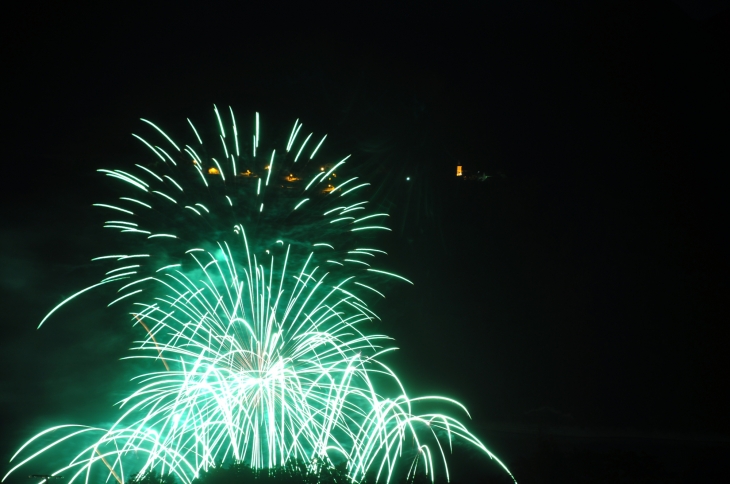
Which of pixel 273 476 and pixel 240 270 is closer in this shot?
pixel 273 476

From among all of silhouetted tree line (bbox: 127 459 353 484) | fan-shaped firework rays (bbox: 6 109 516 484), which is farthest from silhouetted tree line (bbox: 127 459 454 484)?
fan-shaped firework rays (bbox: 6 109 516 484)

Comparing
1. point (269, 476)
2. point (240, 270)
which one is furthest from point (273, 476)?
point (240, 270)

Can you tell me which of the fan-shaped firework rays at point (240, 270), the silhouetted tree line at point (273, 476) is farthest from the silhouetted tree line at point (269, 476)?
the fan-shaped firework rays at point (240, 270)

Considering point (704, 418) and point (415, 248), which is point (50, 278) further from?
point (704, 418)

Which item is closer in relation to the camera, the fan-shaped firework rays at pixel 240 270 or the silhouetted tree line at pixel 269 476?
the silhouetted tree line at pixel 269 476

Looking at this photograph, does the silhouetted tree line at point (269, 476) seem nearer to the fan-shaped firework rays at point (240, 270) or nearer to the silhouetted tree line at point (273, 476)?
the silhouetted tree line at point (273, 476)

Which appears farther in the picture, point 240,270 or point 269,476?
point 240,270

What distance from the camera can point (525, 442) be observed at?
48.7ft

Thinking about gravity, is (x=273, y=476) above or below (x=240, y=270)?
below

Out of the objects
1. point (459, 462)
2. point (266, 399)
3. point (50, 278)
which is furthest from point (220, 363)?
point (50, 278)

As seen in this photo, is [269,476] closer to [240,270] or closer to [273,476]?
[273,476]

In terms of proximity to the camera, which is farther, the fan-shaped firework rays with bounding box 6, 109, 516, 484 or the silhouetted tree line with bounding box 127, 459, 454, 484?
the fan-shaped firework rays with bounding box 6, 109, 516, 484

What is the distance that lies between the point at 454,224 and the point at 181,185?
12173 millimetres

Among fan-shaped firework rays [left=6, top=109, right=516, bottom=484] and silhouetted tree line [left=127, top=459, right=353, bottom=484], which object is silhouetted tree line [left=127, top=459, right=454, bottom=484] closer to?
silhouetted tree line [left=127, top=459, right=353, bottom=484]
